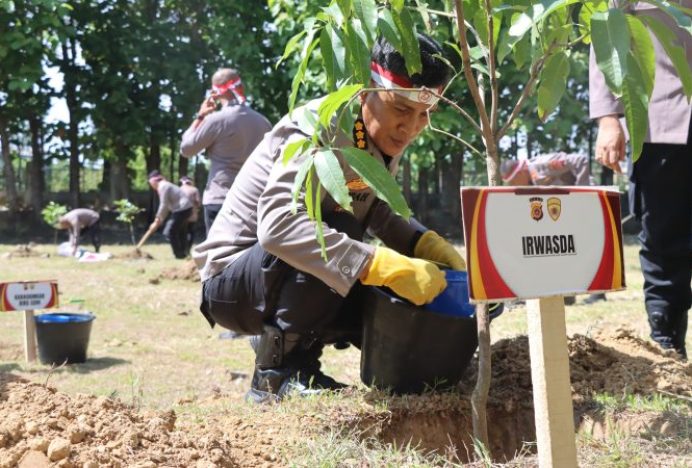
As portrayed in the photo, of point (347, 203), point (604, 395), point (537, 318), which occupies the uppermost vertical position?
point (347, 203)

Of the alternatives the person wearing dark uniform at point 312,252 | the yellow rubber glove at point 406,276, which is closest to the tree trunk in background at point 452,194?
the person wearing dark uniform at point 312,252

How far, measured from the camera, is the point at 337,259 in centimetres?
215

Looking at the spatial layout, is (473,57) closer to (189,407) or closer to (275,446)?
(275,446)

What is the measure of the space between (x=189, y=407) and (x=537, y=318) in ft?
4.29

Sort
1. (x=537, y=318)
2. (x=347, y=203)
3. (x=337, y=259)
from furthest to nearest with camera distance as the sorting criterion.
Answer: (x=337, y=259)
(x=537, y=318)
(x=347, y=203)

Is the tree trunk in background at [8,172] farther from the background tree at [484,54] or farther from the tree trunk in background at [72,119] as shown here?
the background tree at [484,54]

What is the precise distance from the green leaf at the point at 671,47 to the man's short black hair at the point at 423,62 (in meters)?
0.93

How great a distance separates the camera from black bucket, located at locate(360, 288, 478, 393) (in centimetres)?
224

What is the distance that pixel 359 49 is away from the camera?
4.65ft

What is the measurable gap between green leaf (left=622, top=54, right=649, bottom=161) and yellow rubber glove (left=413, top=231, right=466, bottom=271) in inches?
58.2

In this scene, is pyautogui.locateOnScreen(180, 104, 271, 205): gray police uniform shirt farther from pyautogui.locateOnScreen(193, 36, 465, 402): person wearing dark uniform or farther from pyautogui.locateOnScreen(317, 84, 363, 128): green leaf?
Answer: pyautogui.locateOnScreen(317, 84, 363, 128): green leaf

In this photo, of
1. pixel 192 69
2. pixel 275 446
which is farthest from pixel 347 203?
pixel 192 69

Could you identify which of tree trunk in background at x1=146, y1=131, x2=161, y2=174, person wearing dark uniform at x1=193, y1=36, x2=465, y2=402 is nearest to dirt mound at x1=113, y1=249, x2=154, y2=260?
tree trunk in background at x1=146, y1=131, x2=161, y2=174

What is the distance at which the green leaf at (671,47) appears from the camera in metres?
1.19
